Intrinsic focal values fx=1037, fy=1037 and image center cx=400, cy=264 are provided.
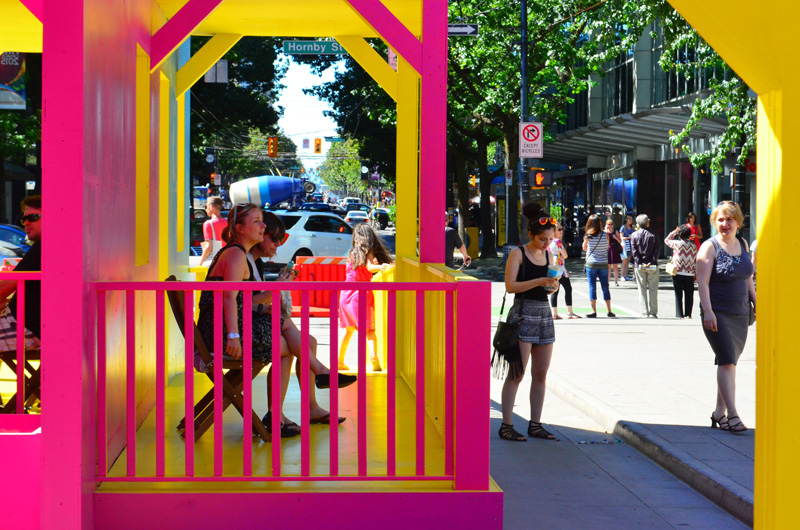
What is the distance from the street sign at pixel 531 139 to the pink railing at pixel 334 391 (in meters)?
18.2

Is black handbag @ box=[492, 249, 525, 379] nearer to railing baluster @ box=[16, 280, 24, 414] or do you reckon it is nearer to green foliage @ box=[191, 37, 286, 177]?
railing baluster @ box=[16, 280, 24, 414]

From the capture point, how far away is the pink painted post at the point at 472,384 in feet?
17.2

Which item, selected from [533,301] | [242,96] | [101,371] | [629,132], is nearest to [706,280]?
[533,301]

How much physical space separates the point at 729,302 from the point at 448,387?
3.53 m

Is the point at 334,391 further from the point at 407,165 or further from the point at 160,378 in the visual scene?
the point at 407,165

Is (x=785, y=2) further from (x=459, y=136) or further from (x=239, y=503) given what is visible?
(x=459, y=136)

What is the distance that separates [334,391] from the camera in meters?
5.21

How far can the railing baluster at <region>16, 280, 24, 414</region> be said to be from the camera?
6.28 meters

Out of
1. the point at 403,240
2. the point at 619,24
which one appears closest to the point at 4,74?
the point at 619,24

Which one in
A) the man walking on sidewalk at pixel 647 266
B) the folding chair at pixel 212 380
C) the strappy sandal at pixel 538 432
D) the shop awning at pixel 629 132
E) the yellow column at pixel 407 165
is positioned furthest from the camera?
the shop awning at pixel 629 132

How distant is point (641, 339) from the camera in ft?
46.8

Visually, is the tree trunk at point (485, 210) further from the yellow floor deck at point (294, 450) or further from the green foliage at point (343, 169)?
the green foliage at point (343, 169)

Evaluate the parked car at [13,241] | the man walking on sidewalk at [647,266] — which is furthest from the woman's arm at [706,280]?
the parked car at [13,241]

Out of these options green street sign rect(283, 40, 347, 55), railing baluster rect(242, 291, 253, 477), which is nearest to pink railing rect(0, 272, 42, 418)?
railing baluster rect(242, 291, 253, 477)
